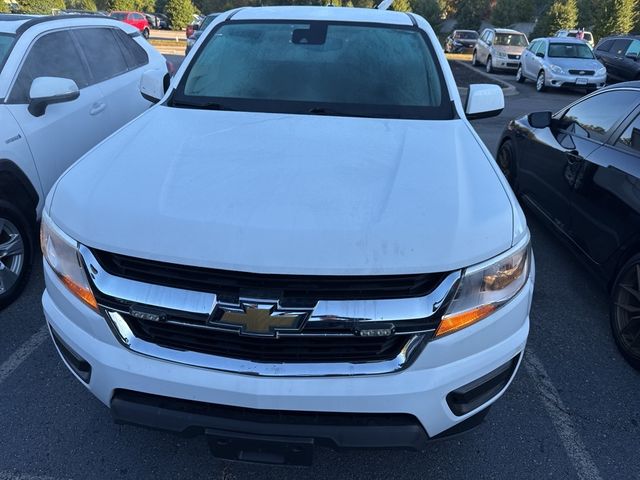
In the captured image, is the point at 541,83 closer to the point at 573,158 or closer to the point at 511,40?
the point at 511,40

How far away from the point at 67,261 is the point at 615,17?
33.7m

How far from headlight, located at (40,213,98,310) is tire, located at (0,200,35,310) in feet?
5.42

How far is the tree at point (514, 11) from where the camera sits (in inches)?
1631

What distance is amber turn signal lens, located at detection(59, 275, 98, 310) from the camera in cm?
182

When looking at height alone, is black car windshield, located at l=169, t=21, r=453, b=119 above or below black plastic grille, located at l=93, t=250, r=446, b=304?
above

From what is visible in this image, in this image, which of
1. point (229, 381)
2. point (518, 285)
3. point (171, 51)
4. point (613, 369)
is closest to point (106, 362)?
point (229, 381)

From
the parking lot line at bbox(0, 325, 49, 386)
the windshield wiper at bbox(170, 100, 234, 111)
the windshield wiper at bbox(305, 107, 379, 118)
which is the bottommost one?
the parking lot line at bbox(0, 325, 49, 386)

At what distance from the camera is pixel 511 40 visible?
20359mm

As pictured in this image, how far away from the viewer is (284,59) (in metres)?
3.11

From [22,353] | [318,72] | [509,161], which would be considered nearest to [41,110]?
[22,353]

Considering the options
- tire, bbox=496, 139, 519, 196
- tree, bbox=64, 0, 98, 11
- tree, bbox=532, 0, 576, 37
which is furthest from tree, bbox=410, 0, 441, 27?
tire, bbox=496, 139, 519, 196

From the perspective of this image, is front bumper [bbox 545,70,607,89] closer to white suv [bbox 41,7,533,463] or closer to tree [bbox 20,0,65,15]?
white suv [bbox 41,7,533,463]

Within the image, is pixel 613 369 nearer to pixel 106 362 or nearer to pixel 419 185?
pixel 419 185

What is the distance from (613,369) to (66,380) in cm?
316
